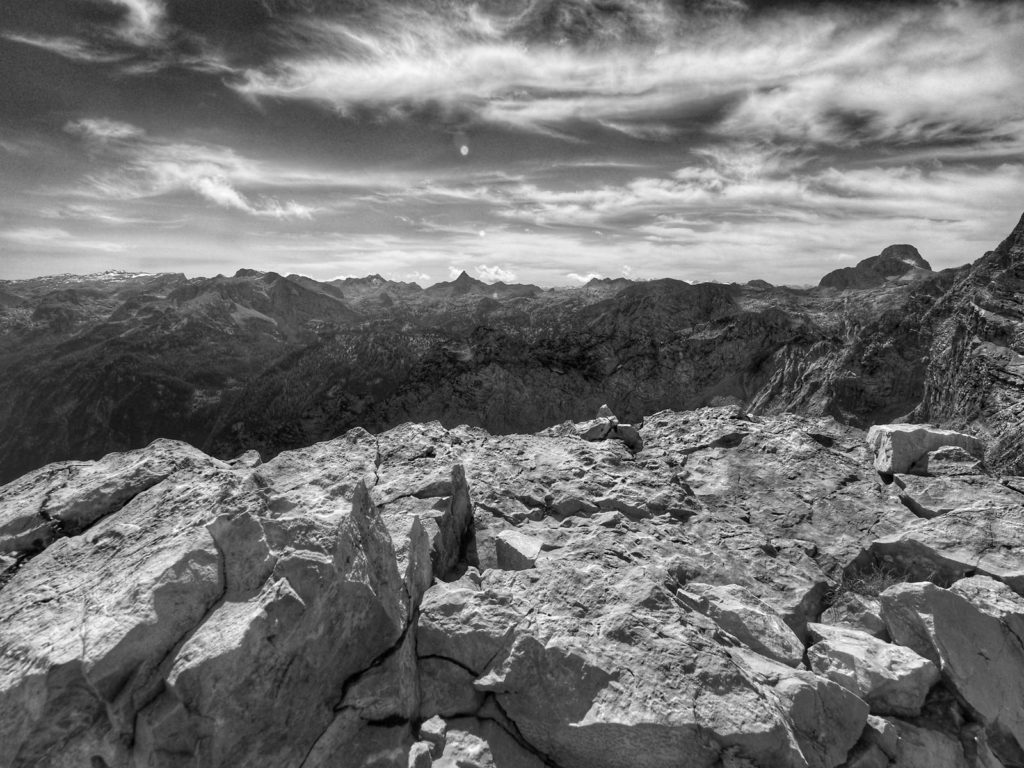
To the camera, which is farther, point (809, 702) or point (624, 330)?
point (624, 330)

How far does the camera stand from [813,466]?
1602 cm

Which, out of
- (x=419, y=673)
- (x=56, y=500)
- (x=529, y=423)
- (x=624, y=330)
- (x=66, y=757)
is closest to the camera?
(x=66, y=757)

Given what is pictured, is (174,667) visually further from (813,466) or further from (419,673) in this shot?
(813,466)

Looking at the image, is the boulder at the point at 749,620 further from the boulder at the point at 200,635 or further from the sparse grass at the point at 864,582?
the boulder at the point at 200,635

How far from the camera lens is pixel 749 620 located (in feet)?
30.6

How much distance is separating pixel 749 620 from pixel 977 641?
3566 mm

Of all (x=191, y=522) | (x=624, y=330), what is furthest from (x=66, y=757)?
(x=624, y=330)

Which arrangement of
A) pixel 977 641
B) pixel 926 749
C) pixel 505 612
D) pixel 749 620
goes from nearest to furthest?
pixel 926 749
pixel 505 612
pixel 977 641
pixel 749 620

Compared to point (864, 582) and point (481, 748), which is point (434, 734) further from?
point (864, 582)

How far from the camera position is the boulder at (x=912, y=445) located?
48.8 ft

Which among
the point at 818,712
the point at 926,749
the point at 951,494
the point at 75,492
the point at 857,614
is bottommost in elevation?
the point at 926,749

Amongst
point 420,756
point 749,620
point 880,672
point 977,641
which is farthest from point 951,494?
point 420,756

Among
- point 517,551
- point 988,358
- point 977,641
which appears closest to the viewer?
point 977,641

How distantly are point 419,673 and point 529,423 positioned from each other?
11184 cm
